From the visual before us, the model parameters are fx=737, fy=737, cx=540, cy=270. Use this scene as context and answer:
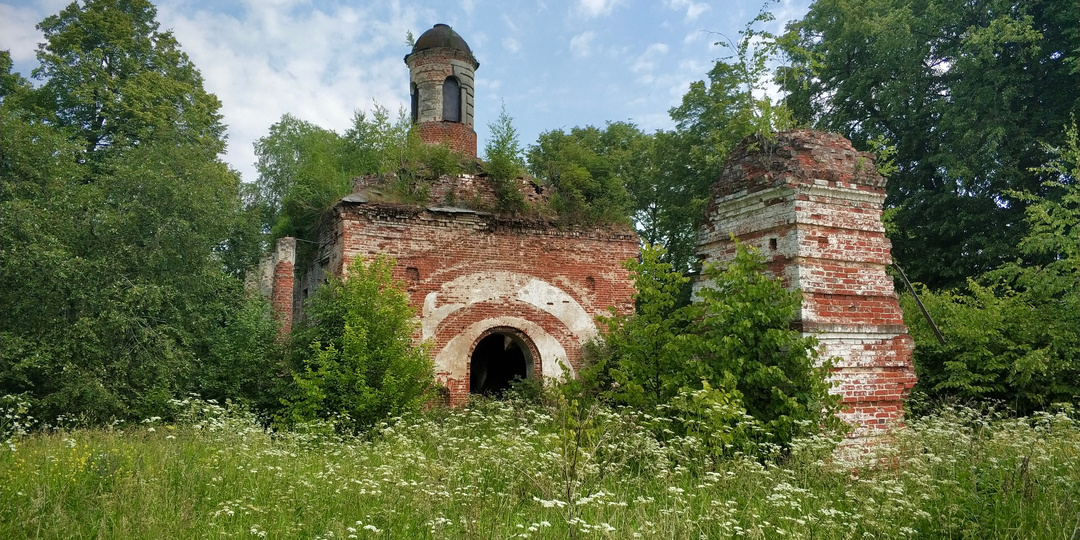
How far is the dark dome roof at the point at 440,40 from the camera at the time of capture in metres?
17.3

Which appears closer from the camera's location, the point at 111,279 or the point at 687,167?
the point at 111,279

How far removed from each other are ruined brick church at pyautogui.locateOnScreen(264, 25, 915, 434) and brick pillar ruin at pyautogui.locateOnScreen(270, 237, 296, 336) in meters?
0.03

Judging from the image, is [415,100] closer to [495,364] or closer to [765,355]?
[495,364]

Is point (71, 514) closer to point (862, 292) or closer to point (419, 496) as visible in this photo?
point (419, 496)

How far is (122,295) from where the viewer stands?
11727mm

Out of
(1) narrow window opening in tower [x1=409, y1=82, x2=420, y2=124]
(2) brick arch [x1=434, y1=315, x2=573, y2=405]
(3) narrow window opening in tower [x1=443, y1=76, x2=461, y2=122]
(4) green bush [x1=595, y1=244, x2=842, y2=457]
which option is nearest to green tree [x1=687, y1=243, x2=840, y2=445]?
(4) green bush [x1=595, y1=244, x2=842, y2=457]

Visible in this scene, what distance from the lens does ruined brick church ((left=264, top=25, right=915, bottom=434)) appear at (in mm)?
6996

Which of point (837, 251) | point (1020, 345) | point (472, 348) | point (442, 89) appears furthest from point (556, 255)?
point (1020, 345)

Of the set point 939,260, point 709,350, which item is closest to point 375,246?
point 709,350

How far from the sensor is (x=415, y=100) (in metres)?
17.5

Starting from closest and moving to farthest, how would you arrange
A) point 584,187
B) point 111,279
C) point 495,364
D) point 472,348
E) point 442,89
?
point 111,279, point 472,348, point 584,187, point 442,89, point 495,364

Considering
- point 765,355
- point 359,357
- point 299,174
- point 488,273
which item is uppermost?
point 299,174

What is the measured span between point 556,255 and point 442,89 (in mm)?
5525

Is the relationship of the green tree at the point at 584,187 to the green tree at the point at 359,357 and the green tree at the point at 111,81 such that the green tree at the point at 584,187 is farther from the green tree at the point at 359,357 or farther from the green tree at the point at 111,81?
the green tree at the point at 111,81
